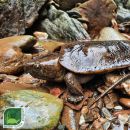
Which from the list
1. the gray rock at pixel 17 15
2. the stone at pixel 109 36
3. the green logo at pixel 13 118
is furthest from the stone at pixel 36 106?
the gray rock at pixel 17 15

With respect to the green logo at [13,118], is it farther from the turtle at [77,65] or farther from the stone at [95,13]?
the stone at [95,13]

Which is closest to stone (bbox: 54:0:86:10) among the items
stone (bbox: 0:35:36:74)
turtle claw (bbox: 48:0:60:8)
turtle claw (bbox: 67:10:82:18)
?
turtle claw (bbox: 48:0:60:8)

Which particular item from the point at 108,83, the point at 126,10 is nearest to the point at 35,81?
the point at 108,83

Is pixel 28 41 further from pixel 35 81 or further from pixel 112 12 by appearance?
pixel 112 12

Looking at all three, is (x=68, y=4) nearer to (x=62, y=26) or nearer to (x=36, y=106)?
(x=62, y=26)

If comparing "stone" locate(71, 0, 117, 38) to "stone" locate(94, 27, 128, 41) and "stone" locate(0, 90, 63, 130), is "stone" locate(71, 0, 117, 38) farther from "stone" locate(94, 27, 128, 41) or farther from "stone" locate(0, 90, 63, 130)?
"stone" locate(0, 90, 63, 130)
